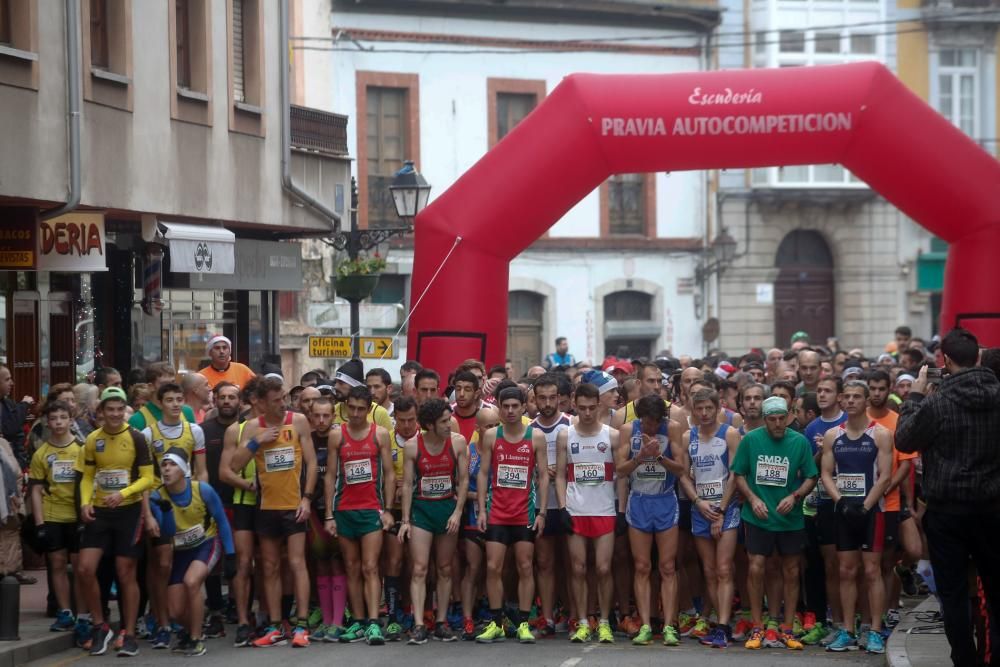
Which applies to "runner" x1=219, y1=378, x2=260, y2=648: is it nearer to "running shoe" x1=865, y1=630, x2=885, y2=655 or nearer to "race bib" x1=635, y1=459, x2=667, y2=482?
"race bib" x1=635, y1=459, x2=667, y2=482

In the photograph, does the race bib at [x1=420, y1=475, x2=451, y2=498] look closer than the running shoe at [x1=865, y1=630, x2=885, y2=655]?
No

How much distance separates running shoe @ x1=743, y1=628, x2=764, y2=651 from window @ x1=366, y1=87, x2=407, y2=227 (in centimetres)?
A: 2122

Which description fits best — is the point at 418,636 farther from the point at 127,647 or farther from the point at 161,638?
the point at 127,647

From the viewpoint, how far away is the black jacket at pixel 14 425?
13.7 meters

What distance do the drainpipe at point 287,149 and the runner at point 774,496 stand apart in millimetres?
9725

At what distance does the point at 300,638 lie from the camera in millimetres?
11875

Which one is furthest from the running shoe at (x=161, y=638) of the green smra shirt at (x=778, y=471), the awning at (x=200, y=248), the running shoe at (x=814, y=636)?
the awning at (x=200, y=248)

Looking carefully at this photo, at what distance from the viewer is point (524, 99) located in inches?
1334

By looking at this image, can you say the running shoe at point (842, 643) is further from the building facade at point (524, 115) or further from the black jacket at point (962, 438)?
the building facade at point (524, 115)

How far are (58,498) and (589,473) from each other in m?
3.73

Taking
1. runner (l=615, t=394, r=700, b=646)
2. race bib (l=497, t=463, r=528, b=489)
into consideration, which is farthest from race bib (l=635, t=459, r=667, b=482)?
race bib (l=497, t=463, r=528, b=489)

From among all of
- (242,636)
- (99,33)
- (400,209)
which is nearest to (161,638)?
(242,636)

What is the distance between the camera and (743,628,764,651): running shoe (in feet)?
38.7

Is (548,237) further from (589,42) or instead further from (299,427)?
(299,427)
